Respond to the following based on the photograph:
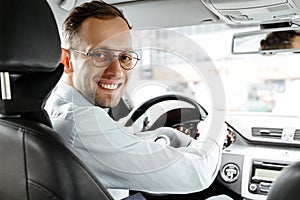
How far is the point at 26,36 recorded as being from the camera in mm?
1235

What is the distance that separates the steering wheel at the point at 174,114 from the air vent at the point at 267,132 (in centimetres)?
54

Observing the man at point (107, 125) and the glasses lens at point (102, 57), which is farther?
the glasses lens at point (102, 57)

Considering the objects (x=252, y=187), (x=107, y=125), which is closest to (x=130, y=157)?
(x=107, y=125)

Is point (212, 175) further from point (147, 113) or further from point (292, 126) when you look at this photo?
point (292, 126)

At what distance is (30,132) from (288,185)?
0.70m

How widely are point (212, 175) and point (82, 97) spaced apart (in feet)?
1.88

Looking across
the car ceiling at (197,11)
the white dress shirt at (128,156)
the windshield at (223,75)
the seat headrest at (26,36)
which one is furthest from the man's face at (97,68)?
the car ceiling at (197,11)

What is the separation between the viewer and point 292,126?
2.84m

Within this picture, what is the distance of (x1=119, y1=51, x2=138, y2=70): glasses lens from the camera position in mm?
1721

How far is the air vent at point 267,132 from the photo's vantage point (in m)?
2.87

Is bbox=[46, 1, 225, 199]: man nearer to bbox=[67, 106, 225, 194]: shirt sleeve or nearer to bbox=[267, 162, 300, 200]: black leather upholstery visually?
bbox=[67, 106, 225, 194]: shirt sleeve

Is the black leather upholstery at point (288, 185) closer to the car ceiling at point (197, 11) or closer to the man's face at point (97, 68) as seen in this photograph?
the man's face at point (97, 68)

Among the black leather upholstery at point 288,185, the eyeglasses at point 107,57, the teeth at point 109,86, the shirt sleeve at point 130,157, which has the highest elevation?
the eyeglasses at point 107,57

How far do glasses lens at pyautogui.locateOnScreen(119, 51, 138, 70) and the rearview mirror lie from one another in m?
0.86
